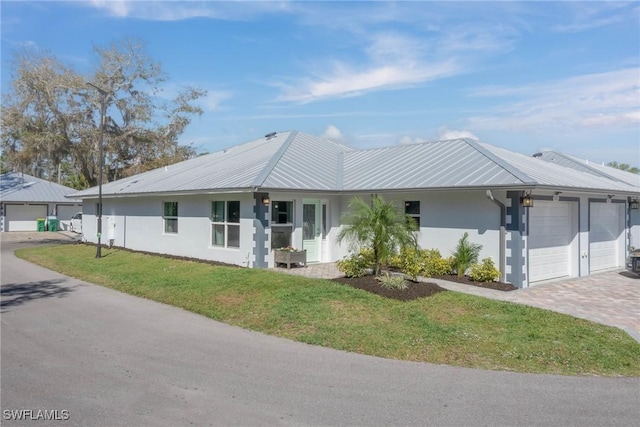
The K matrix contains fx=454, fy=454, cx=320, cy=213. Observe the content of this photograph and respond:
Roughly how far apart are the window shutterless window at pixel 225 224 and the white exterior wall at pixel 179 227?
0.17 m

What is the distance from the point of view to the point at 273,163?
15750mm

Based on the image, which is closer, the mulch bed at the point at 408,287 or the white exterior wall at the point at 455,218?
the mulch bed at the point at 408,287

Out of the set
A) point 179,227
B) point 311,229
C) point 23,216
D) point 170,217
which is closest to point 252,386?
point 311,229

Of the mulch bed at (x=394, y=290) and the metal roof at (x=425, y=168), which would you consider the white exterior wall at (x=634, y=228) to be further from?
the mulch bed at (x=394, y=290)

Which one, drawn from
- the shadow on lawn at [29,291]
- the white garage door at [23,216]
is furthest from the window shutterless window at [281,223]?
the white garage door at [23,216]

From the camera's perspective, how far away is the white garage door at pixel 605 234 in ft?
49.7

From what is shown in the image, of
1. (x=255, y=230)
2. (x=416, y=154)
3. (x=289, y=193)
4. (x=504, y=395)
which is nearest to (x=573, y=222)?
(x=416, y=154)

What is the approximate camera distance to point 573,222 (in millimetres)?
14281

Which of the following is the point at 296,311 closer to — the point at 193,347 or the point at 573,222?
the point at 193,347

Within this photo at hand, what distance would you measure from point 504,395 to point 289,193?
10.3m

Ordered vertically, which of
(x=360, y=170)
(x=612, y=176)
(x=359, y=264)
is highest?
(x=612, y=176)

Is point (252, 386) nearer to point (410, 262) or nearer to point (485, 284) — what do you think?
point (485, 284)

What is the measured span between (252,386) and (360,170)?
500 inches

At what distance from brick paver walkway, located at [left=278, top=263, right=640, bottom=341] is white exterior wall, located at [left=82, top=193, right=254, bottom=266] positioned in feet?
6.05
